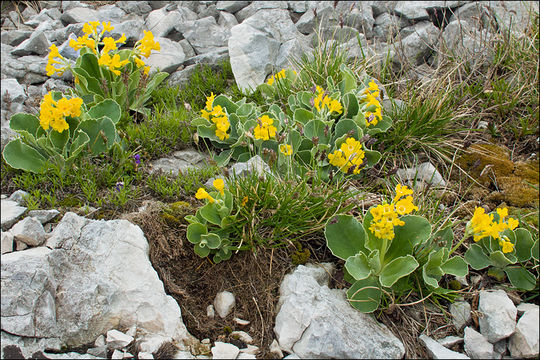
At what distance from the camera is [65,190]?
3.44 meters

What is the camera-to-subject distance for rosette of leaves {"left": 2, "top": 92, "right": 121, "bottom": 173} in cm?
342

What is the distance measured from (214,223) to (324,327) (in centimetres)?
95

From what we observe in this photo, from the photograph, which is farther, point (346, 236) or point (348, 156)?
point (348, 156)

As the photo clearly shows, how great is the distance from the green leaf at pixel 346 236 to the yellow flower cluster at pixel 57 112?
2.01 m

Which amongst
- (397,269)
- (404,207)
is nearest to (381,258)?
(397,269)

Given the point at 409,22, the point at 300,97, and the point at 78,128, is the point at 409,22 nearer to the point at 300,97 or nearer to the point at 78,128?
the point at 300,97

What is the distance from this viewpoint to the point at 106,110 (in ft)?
12.5

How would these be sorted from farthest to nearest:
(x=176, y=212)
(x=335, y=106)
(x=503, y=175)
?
(x=503, y=175), (x=335, y=106), (x=176, y=212)

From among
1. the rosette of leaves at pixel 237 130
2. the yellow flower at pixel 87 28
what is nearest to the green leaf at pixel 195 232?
the rosette of leaves at pixel 237 130

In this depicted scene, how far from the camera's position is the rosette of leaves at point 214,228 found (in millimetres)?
3006

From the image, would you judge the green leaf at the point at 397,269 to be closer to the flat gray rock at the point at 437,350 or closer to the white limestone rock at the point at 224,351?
the flat gray rock at the point at 437,350

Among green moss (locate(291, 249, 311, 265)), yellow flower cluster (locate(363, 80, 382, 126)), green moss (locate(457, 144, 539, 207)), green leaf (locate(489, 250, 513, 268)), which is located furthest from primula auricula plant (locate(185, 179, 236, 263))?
green moss (locate(457, 144, 539, 207))

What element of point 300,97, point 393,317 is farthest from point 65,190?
point 393,317

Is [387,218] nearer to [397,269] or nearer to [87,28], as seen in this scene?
[397,269]
